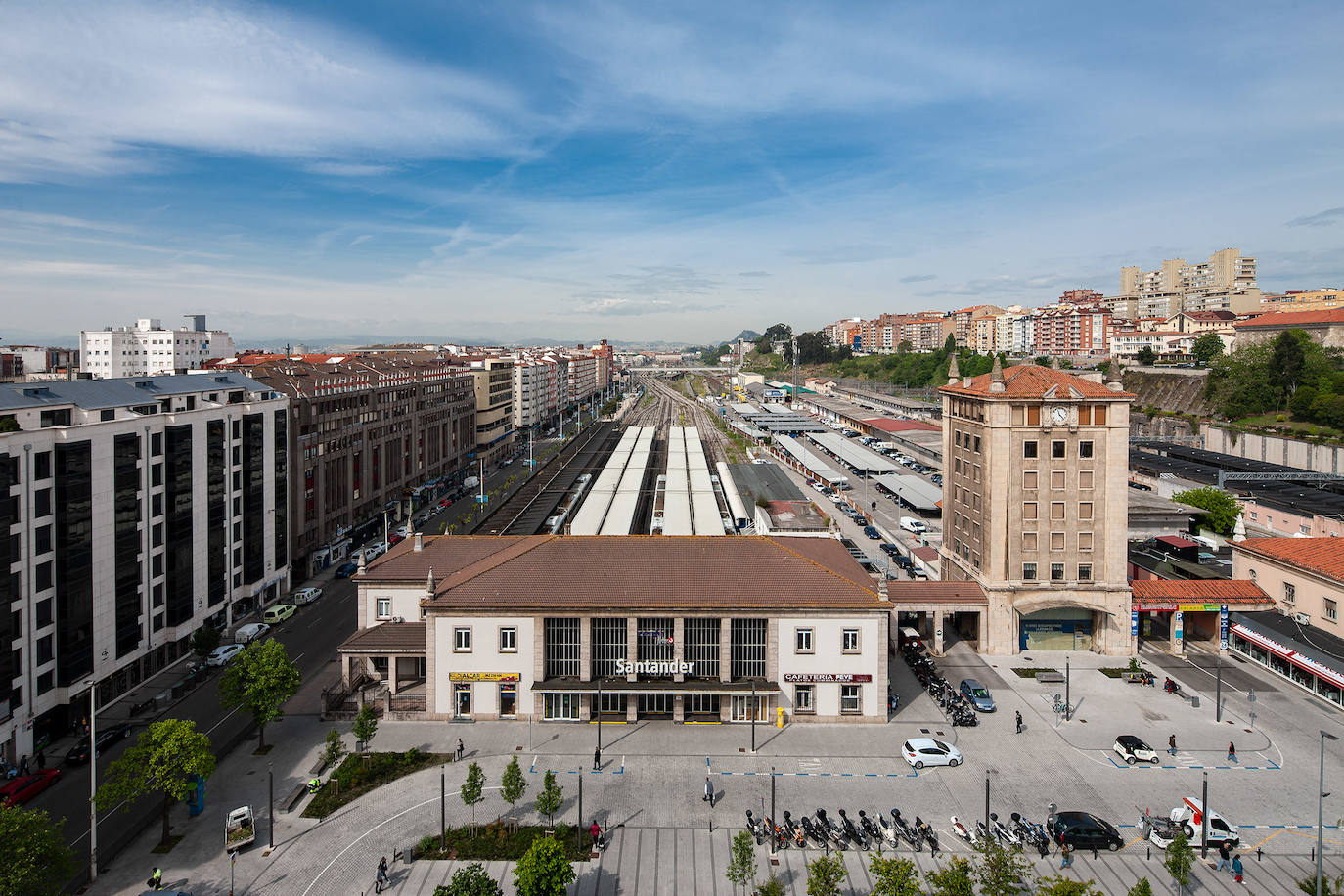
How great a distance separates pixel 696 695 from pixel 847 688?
778 centimetres

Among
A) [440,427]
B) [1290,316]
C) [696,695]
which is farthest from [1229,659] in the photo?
[1290,316]

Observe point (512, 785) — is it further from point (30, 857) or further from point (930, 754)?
point (930, 754)

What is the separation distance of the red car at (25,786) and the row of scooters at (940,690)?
41707mm

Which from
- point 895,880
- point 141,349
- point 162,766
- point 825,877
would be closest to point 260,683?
point 162,766

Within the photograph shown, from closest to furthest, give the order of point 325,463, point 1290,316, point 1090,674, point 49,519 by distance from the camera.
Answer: point 49,519 < point 1090,674 < point 325,463 < point 1290,316

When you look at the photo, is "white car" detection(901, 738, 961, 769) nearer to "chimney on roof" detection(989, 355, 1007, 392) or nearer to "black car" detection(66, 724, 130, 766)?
"chimney on roof" detection(989, 355, 1007, 392)

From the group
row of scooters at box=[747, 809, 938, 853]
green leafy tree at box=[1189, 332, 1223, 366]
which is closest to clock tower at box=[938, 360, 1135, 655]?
row of scooters at box=[747, 809, 938, 853]

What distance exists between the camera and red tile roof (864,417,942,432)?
487 feet

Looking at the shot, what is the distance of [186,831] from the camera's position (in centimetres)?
3170

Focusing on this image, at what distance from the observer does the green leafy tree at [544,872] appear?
24812 mm

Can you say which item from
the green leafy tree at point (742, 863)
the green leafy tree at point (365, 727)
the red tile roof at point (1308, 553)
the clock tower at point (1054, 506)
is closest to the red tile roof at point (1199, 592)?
the clock tower at point (1054, 506)

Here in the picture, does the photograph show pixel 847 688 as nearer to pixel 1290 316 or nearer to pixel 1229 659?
pixel 1229 659

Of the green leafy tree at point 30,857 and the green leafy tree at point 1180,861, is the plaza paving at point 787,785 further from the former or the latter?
the green leafy tree at point 30,857

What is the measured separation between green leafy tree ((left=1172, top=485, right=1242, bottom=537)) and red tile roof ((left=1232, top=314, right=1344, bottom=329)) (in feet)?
317
